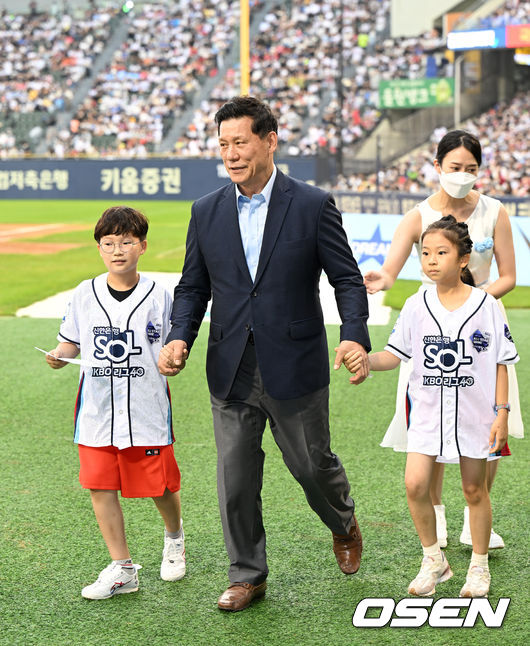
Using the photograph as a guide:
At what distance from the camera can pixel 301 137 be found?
113ft

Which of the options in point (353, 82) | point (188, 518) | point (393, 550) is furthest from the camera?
point (353, 82)

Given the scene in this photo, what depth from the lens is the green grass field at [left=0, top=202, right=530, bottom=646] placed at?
3.80 meters

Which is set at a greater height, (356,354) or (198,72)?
(198,72)

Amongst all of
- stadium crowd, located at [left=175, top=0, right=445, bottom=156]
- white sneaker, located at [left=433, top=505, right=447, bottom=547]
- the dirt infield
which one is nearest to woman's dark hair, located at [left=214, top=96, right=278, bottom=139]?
white sneaker, located at [left=433, top=505, right=447, bottom=547]

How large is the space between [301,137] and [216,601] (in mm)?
31378

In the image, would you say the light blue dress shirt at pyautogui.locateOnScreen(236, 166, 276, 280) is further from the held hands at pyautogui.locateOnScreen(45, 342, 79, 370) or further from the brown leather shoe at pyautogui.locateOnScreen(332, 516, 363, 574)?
the brown leather shoe at pyautogui.locateOnScreen(332, 516, 363, 574)

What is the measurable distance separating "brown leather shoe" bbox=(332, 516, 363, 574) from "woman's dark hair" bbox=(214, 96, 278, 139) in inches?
70.3

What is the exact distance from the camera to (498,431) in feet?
12.6

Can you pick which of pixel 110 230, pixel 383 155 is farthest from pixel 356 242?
pixel 383 155

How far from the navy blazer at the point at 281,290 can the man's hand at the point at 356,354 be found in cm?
5

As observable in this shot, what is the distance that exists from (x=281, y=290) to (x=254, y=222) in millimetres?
325

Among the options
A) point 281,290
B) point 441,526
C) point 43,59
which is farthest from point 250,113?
point 43,59

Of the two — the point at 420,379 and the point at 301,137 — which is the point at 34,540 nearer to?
the point at 420,379

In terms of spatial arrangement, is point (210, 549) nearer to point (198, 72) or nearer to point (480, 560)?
point (480, 560)
